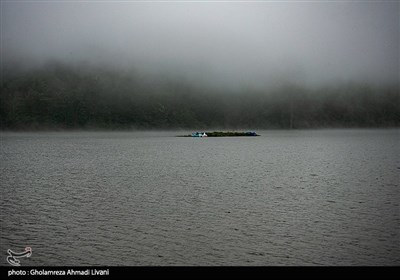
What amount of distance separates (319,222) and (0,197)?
1616 inches

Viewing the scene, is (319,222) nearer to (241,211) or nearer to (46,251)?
(241,211)

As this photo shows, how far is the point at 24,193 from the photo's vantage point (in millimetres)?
59969

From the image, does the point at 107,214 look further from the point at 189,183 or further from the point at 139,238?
the point at 189,183

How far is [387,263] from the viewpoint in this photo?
3008cm

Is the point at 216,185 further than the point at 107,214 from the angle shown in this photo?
Yes

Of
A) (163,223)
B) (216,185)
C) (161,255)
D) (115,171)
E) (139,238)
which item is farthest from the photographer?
(115,171)

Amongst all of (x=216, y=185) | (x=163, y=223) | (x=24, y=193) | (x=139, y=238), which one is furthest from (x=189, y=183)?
(x=139, y=238)

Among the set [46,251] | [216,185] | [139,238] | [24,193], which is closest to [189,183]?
[216,185]

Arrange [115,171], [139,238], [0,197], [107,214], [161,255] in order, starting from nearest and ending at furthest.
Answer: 1. [161,255]
2. [139,238]
3. [107,214]
4. [0,197]
5. [115,171]

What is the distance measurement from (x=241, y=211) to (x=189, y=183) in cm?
2587

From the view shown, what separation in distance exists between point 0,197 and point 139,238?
30.0 metres
